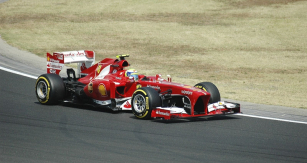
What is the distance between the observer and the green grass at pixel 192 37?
2102cm

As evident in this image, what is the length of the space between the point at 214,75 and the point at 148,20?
733 inches

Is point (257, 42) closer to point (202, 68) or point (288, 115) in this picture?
point (202, 68)

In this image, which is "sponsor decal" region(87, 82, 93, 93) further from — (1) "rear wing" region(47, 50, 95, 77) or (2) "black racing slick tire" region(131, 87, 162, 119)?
(2) "black racing slick tire" region(131, 87, 162, 119)

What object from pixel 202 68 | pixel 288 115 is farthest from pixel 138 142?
pixel 202 68

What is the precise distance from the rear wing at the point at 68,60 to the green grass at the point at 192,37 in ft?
15.5

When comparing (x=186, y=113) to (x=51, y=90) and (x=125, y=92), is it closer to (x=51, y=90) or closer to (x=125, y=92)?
(x=125, y=92)

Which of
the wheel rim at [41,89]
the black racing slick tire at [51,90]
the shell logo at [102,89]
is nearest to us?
the shell logo at [102,89]

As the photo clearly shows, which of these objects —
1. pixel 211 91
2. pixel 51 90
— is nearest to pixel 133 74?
pixel 211 91

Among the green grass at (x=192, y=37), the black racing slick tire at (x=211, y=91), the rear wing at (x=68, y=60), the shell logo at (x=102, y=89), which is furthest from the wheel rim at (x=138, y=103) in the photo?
the green grass at (x=192, y=37)

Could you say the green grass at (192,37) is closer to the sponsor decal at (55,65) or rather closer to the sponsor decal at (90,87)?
the sponsor decal at (90,87)

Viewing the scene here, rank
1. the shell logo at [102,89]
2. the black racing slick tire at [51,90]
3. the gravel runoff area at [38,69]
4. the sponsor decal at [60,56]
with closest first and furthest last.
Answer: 1. the shell logo at [102,89]
2. the gravel runoff area at [38,69]
3. the black racing slick tire at [51,90]
4. the sponsor decal at [60,56]

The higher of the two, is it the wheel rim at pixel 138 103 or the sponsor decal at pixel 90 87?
the sponsor decal at pixel 90 87

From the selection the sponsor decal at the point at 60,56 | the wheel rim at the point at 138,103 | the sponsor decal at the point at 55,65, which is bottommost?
the wheel rim at the point at 138,103

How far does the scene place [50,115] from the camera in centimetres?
1191
